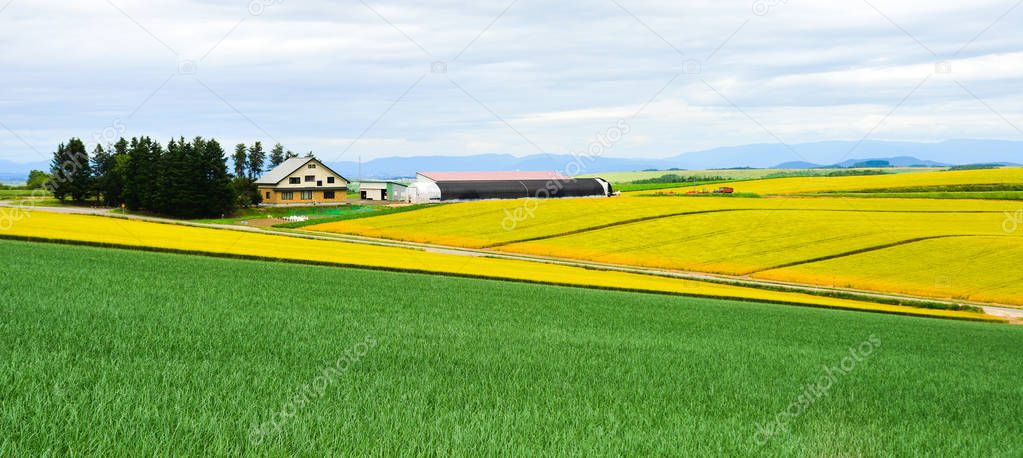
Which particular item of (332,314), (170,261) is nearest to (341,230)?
(170,261)

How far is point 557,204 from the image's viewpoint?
304ft

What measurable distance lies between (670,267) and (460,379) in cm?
4563

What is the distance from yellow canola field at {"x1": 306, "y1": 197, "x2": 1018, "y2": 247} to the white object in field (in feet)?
50.4

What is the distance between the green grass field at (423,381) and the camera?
718cm

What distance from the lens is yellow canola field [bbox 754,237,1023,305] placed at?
45.3 metres

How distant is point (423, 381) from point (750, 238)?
57871 mm

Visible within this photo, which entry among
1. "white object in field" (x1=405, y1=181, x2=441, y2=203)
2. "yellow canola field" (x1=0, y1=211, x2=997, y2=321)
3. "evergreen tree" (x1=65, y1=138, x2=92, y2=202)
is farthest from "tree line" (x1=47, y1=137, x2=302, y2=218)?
"yellow canola field" (x1=0, y1=211, x2=997, y2=321)

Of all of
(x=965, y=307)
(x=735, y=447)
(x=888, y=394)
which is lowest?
(x=965, y=307)

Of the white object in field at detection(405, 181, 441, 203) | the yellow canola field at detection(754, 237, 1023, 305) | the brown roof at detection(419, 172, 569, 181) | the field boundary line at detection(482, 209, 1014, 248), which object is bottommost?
the yellow canola field at detection(754, 237, 1023, 305)

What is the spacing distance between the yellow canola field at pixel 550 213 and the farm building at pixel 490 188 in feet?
49.4

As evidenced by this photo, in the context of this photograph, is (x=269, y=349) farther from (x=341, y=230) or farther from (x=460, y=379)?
(x=341, y=230)

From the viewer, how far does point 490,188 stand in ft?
371

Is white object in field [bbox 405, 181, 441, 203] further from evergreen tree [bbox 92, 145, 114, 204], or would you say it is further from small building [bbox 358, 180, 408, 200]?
evergreen tree [bbox 92, 145, 114, 204]

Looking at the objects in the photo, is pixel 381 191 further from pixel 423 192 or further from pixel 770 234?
pixel 770 234
